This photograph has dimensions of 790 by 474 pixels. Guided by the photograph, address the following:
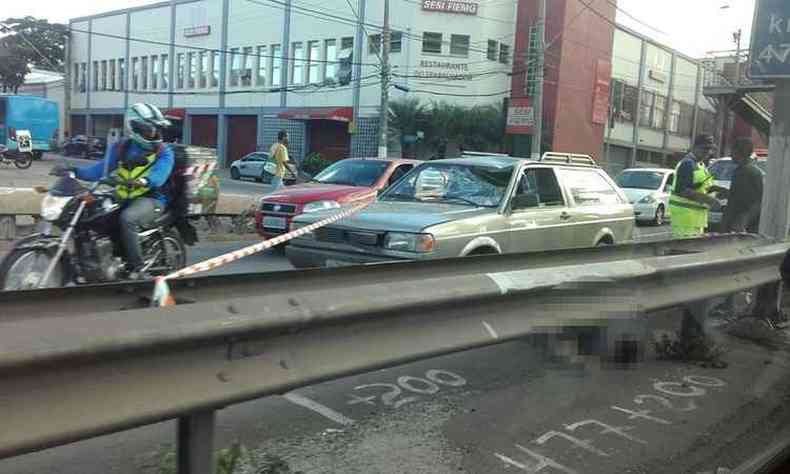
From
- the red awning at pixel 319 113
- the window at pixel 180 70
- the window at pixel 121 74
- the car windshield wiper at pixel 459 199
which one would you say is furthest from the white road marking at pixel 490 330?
the window at pixel 121 74

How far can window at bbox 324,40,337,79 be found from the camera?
41188 mm

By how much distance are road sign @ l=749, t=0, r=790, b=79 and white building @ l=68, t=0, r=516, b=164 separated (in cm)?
3040

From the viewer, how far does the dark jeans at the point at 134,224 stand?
582 cm

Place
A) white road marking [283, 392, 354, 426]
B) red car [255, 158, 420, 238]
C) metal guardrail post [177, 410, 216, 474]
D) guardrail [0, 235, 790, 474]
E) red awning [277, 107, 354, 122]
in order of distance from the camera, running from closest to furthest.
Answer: guardrail [0, 235, 790, 474] → metal guardrail post [177, 410, 216, 474] → white road marking [283, 392, 354, 426] → red car [255, 158, 420, 238] → red awning [277, 107, 354, 122]

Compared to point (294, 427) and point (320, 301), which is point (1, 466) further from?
point (320, 301)

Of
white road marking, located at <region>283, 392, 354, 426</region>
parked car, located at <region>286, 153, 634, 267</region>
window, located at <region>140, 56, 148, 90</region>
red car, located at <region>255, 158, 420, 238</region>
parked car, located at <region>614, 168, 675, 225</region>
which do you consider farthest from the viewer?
window, located at <region>140, 56, 148, 90</region>

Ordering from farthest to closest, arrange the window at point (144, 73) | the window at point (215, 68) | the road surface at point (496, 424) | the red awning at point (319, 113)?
the window at point (144, 73) < the window at point (215, 68) < the red awning at point (319, 113) < the road surface at point (496, 424)

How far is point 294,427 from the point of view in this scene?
3.82 metres

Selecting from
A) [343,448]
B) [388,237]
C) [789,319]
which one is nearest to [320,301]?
[343,448]

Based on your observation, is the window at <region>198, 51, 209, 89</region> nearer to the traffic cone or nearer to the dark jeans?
the dark jeans

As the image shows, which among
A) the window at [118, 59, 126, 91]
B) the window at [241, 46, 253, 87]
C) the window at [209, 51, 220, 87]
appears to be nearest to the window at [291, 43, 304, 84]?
the window at [241, 46, 253, 87]

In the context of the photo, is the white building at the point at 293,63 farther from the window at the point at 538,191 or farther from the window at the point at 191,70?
the window at the point at 538,191

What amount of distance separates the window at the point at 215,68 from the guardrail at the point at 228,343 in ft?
156

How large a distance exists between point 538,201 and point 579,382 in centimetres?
299
